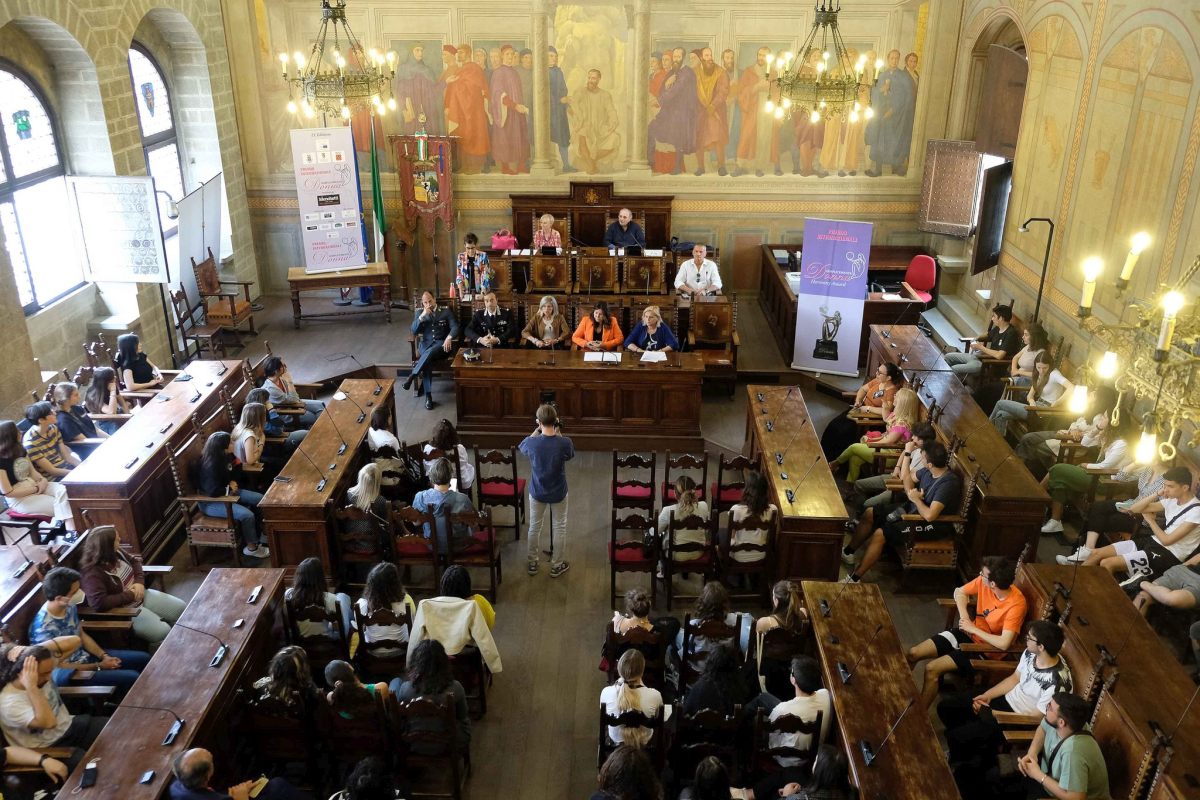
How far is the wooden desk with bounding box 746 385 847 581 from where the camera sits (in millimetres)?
6715

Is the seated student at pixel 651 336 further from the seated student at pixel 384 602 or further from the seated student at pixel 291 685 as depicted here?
the seated student at pixel 291 685

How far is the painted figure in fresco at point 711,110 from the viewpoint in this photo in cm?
1278

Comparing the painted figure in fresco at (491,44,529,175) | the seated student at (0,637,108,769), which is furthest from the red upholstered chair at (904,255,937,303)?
the seated student at (0,637,108,769)

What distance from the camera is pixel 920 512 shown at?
7078 mm

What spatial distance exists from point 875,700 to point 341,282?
9607 millimetres

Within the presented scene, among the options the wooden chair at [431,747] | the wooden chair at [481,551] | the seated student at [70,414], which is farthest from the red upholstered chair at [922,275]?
the seated student at [70,414]

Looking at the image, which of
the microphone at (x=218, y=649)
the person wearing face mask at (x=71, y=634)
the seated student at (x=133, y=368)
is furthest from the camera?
the seated student at (x=133, y=368)

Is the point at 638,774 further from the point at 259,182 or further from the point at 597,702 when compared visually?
the point at 259,182

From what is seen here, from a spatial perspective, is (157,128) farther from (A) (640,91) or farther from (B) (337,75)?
(A) (640,91)

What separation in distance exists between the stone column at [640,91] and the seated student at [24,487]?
8722mm

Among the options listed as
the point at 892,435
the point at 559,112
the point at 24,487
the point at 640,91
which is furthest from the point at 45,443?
the point at 640,91

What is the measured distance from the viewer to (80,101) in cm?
964

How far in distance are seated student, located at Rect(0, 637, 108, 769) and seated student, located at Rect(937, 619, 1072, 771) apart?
15.7 feet

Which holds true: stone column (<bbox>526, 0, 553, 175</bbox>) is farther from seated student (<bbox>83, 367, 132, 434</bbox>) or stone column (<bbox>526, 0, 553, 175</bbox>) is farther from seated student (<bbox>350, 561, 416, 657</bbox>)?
seated student (<bbox>350, 561, 416, 657</bbox>)
